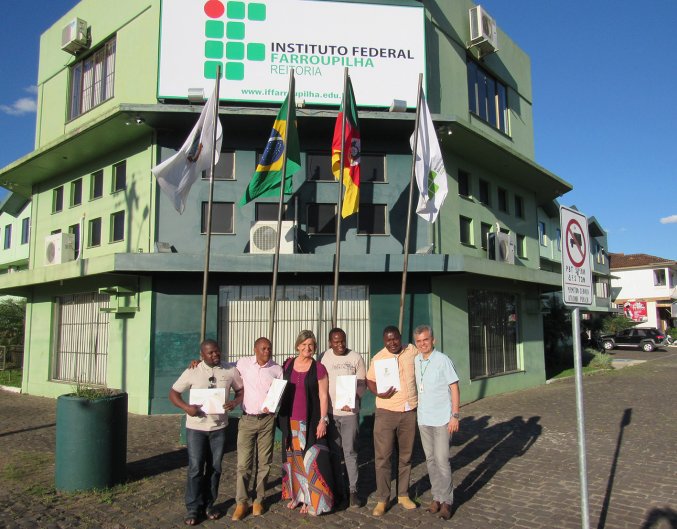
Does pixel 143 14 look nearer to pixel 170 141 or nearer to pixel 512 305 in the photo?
pixel 170 141

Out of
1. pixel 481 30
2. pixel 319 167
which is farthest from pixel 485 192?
pixel 319 167

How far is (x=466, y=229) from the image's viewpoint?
581 inches

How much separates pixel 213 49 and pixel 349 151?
460 cm

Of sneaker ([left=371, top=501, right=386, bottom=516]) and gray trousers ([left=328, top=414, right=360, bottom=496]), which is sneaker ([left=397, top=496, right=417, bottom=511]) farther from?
gray trousers ([left=328, top=414, right=360, bottom=496])

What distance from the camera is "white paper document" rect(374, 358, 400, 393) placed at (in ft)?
18.8

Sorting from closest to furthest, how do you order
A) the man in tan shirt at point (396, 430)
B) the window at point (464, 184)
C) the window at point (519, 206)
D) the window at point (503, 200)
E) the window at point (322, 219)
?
the man in tan shirt at point (396, 430) < the window at point (322, 219) < the window at point (464, 184) < the window at point (503, 200) < the window at point (519, 206)

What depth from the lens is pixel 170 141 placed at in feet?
41.0

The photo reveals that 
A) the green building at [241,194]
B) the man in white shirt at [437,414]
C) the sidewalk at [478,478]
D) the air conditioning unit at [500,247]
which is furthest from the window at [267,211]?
the man in white shirt at [437,414]

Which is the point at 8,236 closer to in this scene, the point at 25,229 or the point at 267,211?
the point at 25,229

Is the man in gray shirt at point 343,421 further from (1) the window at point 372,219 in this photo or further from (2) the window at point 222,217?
(2) the window at point 222,217

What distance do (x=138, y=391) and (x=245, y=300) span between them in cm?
307

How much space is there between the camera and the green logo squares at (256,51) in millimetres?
12422

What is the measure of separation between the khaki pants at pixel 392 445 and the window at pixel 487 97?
11.5 meters

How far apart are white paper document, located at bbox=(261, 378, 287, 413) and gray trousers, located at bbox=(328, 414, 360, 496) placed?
68 cm
